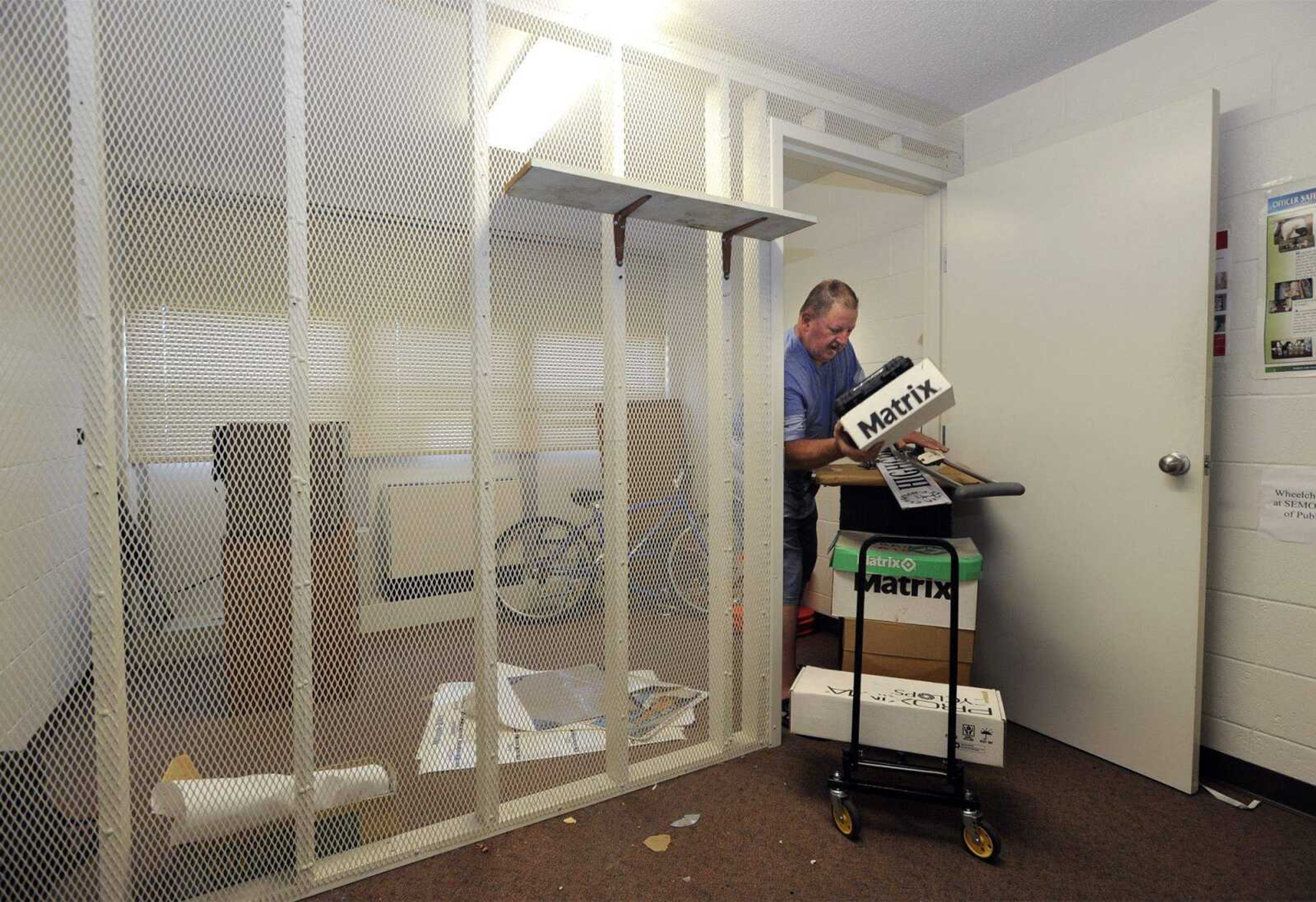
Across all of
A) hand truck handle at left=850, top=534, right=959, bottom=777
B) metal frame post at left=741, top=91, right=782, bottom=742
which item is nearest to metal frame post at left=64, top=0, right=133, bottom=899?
metal frame post at left=741, top=91, right=782, bottom=742

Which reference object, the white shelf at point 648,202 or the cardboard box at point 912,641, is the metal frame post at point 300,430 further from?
the cardboard box at point 912,641

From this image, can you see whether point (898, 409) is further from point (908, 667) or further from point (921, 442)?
point (908, 667)

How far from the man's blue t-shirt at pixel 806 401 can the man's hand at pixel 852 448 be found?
420 millimetres

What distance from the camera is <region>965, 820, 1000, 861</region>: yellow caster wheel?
5.47 ft

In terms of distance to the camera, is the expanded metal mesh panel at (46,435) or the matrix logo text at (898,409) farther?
the matrix logo text at (898,409)

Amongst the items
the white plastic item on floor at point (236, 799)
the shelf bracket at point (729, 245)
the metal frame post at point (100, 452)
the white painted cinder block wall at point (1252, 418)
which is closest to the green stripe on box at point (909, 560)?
the white painted cinder block wall at point (1252, 418)

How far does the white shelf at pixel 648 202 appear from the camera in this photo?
1.56m

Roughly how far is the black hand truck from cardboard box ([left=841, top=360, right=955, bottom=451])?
0.31 metres

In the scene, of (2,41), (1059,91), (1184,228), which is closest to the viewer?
(2,41)

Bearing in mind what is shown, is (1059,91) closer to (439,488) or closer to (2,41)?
(439,488)

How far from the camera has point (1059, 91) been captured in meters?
2.32

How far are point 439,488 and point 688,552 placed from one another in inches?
30.4

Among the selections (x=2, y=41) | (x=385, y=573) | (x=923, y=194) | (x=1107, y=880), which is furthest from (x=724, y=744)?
(x=2, y=41)

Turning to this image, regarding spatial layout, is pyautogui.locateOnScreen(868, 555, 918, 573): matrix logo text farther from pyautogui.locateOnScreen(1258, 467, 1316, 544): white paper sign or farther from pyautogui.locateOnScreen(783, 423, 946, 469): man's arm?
pyautogui.locateOnScreen(1258, 467, 1316, 544): white paper sign
